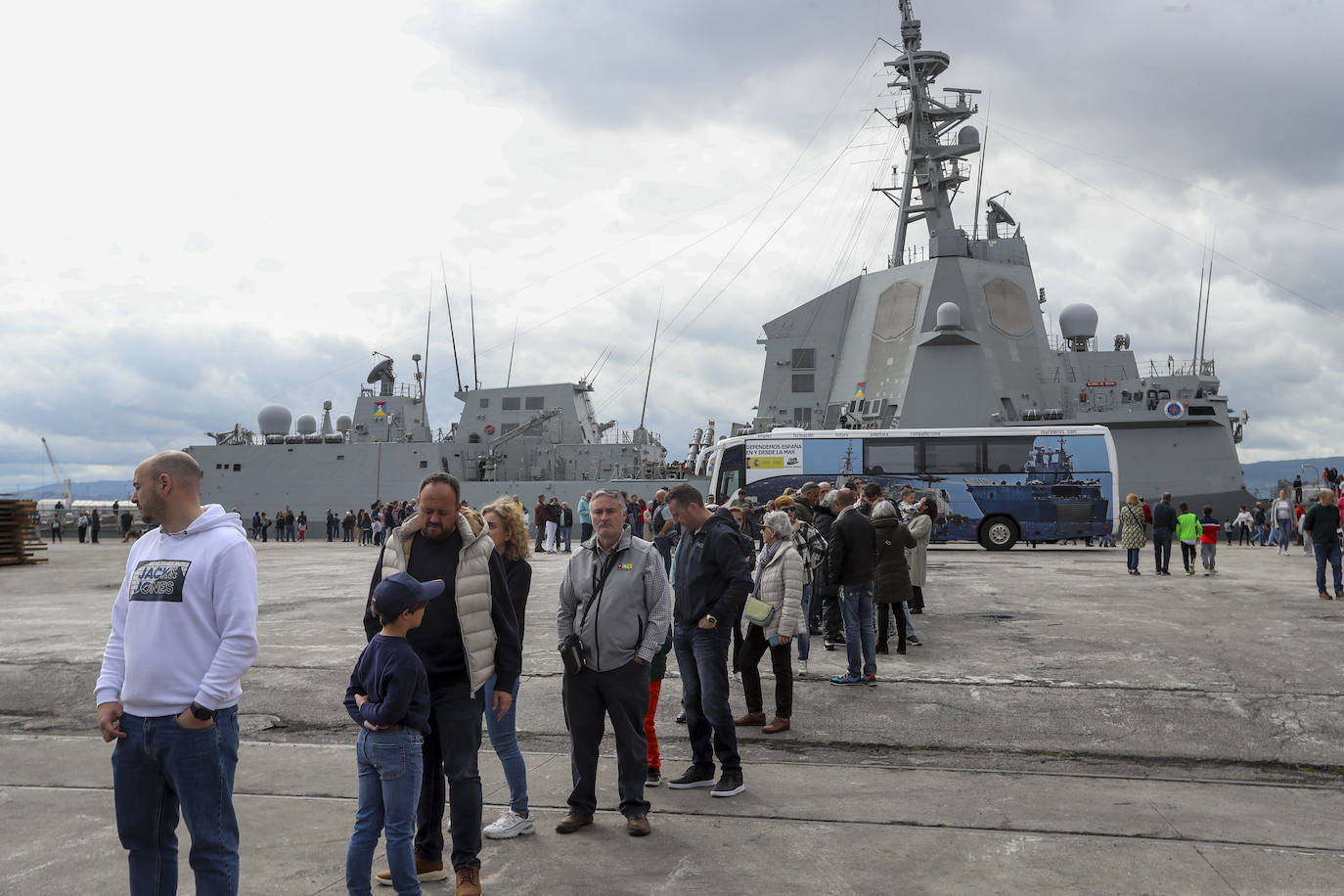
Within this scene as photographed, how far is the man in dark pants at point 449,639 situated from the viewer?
3947 millimetres

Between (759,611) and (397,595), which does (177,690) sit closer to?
(397,595)

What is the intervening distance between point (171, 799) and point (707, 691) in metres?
2.82

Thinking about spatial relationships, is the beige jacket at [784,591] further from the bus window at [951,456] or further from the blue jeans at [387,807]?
the bus window at [951,456]

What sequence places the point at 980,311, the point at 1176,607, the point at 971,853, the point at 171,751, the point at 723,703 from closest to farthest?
the point at 171,751, the point at 971,853, the point at 723,703, the point at 1176,607, the point at 980,311

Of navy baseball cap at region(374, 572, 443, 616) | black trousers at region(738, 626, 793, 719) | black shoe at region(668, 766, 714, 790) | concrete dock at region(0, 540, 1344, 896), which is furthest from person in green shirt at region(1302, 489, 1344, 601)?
navy baseball cap at region(374, 572, 443, 616)

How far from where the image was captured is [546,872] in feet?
13.3

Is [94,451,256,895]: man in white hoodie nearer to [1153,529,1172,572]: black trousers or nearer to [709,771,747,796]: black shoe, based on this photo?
[709,771,747,796]: black shoe

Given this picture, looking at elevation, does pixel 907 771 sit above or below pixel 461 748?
below

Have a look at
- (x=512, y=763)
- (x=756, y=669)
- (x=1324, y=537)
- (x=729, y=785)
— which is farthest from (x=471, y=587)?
(x=1324, y=537)

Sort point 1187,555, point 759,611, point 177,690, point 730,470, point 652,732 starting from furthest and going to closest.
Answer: point 730,470
point 1187,555
point 759,611
point 652,732
point 177,690

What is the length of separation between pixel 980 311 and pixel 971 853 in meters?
30.7

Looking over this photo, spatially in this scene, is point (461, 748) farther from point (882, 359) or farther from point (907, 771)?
point (882, 359)

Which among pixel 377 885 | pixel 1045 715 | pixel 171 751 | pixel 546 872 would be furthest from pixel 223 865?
pixel 1045 715

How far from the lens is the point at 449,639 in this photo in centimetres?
397
